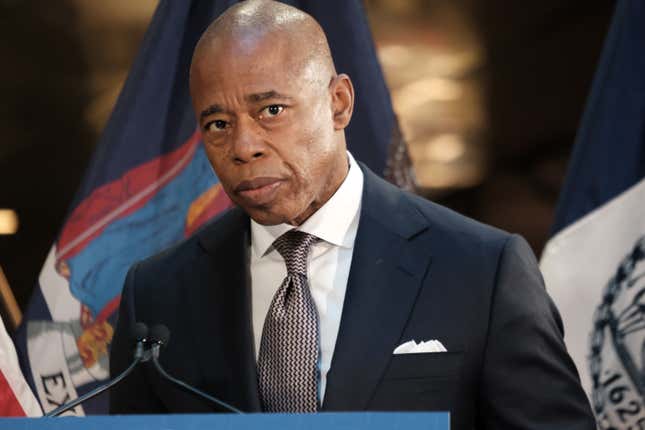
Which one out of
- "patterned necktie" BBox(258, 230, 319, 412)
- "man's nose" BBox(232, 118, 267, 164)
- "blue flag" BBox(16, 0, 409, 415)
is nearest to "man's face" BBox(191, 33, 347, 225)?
"man's nose" BBox(232, 118, 267, 164)

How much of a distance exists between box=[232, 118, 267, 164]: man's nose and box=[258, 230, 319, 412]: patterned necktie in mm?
214

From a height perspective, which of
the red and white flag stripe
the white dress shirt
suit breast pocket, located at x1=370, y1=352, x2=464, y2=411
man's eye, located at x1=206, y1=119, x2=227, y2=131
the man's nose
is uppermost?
man's eye, located at x1=206, y1=119, x2=227, y2=131

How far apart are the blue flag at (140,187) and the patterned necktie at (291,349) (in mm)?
898

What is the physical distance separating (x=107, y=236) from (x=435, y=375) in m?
1.17

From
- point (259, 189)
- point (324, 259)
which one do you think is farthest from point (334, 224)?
point (259, 189)

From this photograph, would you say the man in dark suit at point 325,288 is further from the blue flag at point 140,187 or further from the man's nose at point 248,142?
the blue flag at point 140,187

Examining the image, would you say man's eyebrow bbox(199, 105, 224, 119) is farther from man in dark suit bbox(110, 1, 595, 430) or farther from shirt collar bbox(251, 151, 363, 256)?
shirt collar bbox(251, 151, 363, 256)

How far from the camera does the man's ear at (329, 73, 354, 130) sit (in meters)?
2.15

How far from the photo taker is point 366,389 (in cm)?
200

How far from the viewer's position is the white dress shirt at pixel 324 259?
2.10m

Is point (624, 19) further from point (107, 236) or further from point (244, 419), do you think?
point (244, 419)

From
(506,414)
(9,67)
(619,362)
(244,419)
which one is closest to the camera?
(244,419)

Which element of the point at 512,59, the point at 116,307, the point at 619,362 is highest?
the point at 512,59

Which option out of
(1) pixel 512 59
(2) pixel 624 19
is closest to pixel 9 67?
(1) pixel 512 59
